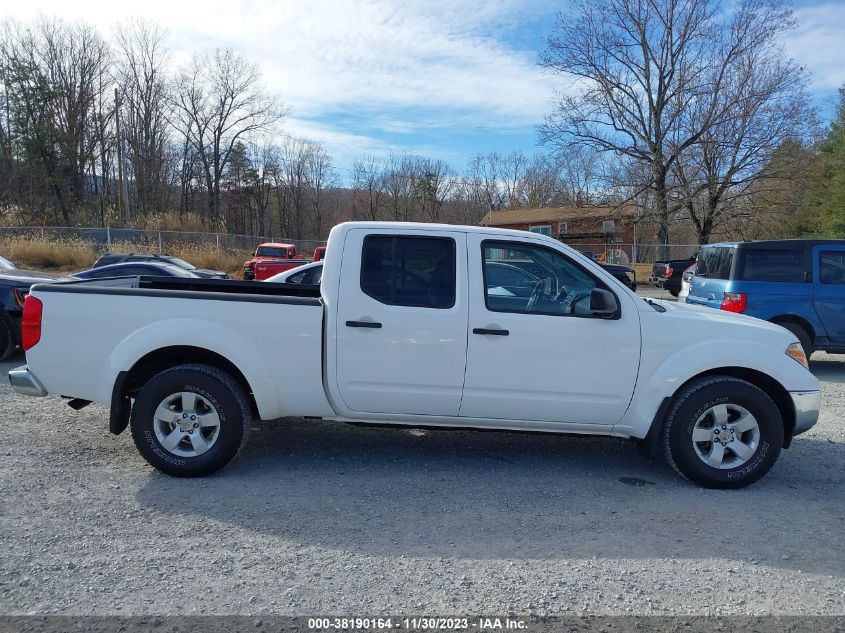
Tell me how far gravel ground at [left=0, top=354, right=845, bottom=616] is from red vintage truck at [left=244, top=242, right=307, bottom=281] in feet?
41.4

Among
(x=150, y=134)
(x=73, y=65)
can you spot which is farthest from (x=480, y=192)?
(x=73, y=65)

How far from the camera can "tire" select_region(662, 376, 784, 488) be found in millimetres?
4539

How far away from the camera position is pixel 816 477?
497 centimetres

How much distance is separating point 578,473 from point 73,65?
52.4m

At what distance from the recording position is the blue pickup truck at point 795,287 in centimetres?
900

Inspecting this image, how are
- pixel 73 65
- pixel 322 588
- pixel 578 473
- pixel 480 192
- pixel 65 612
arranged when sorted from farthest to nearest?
pixel 480 192 → pixel 73 65 → pixel 578 473 → pixel 322 588 → pixel 65 612

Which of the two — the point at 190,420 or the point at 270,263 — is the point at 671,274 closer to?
the point at 270,263

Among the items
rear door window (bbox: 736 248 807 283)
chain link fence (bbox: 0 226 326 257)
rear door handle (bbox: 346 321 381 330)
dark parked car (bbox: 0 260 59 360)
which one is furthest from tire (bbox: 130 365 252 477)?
chain link fence (bbox: 0 226 326 257)

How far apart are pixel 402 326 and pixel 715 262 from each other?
7106 mm

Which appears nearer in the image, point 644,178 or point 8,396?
A: point 8,396

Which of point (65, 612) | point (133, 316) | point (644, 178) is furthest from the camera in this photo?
point (644, 178)

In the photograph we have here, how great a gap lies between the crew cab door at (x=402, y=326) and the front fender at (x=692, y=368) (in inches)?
52.2

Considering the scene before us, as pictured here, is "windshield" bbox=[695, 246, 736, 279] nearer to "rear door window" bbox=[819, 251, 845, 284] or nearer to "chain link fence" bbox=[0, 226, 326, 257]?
"rear door window" bbox=[819, 251, 845, 284]

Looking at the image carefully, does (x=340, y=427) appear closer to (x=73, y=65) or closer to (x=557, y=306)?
(x=557, y=306)
